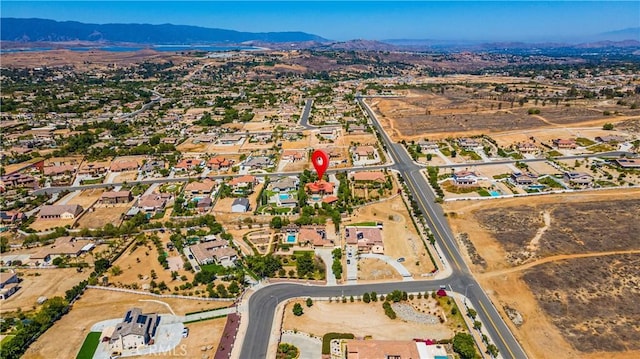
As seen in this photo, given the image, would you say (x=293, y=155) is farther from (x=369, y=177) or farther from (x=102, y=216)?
(x=102, y=216)

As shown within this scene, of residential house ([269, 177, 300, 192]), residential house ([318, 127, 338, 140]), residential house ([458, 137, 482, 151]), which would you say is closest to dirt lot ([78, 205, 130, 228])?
residential house ([269, 177, 300, 192])

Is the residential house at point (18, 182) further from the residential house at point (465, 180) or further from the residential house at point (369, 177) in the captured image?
Answer: the residential house at point (465, 180)

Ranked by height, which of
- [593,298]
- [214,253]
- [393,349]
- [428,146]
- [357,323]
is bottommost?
[357,323]

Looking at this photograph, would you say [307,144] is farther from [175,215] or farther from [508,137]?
[508,137]

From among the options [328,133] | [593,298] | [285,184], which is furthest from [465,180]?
[328,133]

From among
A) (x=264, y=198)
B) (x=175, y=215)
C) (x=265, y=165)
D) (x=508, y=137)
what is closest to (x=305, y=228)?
(x=264, y=198)
